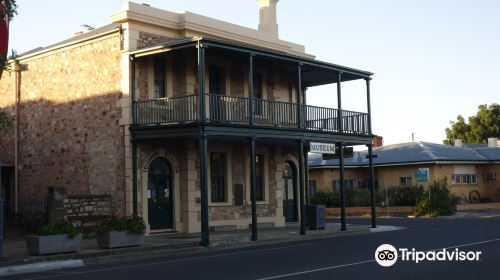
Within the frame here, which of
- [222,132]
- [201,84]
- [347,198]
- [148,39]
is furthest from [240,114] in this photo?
[347,198]

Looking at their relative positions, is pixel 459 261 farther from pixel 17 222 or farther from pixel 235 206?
pixel 17 222

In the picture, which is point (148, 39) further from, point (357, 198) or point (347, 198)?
→ point (347, 198)

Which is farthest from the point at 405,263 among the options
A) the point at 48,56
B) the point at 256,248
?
the point at 48,56

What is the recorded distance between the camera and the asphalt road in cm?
1134

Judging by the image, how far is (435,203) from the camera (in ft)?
115

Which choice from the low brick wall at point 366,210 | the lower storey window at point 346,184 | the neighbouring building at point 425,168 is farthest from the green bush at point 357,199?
the lower storey window at point 346,184

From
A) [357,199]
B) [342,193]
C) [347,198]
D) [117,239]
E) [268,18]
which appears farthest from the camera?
[347,198]

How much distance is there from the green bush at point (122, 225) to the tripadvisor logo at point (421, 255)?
257 inches

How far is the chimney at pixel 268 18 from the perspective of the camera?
95.7 ft

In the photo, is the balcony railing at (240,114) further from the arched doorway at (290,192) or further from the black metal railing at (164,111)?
the arched doorway at (290,192)

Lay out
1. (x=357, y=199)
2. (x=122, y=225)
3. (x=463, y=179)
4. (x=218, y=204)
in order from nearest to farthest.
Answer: (x=122, y=225)
(x=218, y=204)
(x=357, y=199)
(x=463, y=179)

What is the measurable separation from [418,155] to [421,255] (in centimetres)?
2927

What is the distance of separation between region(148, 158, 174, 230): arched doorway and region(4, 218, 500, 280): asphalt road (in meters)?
4.85

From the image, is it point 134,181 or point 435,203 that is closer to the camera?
point 134,181
